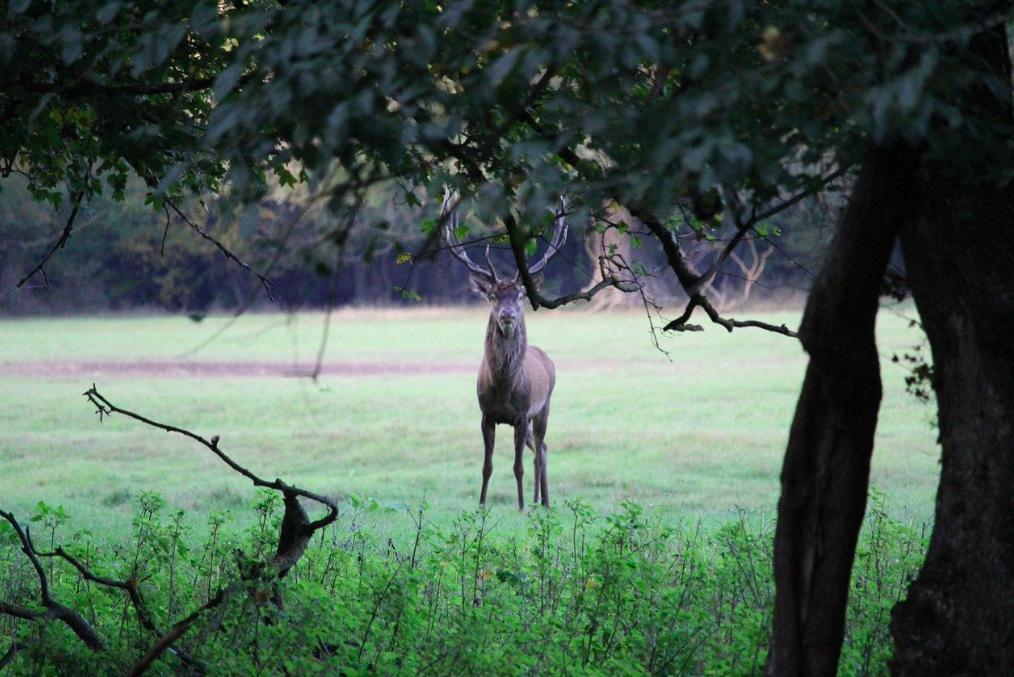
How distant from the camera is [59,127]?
14.7 ft

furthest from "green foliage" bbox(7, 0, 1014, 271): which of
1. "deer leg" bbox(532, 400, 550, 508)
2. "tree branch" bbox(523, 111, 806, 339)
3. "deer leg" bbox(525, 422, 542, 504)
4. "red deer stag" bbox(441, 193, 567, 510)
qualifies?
"deer leg" bbox(525, 422, 542, 504)

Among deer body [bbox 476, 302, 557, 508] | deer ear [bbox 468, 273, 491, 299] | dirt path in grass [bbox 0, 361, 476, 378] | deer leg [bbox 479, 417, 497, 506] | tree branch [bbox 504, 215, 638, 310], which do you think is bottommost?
dirt path in grass [bbox 0, 361, 476, 378]

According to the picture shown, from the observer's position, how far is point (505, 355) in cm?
931

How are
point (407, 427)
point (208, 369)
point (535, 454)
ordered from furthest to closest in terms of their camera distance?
1. point (208, 369)
2. point (407, 427)
3. point (535, 454)

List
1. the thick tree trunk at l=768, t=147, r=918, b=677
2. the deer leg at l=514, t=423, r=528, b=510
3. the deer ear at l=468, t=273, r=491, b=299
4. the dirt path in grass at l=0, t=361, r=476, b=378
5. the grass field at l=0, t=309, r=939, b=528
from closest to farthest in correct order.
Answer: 1. the thick tree trunk at l=768, t=147, r=918, b=677
2. the deer leg at l=514, t=423, r=528, b=510
3. the deer ear at l=468, t=273, r=491, b=299
4. the grass field at l=0, t=309, r=939, b=528
5. the dirt path in grass at l=0, t=361, r=476, b=378

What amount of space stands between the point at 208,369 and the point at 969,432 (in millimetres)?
19899

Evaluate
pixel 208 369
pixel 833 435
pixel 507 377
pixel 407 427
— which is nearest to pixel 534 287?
pixel 833 435

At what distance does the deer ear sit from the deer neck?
31cm

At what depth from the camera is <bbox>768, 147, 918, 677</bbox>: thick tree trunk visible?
2572 millimetres

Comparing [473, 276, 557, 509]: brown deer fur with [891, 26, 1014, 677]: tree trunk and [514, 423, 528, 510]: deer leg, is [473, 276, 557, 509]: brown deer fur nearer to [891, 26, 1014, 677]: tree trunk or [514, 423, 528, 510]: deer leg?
[514, 423, 528, 510]: deer leg

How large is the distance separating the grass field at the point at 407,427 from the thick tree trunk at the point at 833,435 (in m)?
0.47

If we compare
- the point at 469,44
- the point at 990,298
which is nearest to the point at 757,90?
the point at 469,44

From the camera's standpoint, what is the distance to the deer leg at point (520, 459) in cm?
891

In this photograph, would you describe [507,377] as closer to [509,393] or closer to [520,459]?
[509,393]
